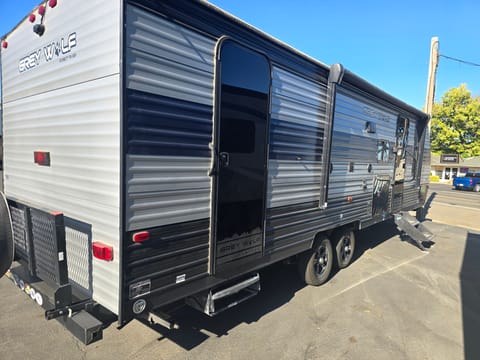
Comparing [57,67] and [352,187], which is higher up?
[57,67]

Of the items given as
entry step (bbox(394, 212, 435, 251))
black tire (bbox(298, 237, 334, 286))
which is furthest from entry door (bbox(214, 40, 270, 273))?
entry step (bbox(394, 212, 435, 251))

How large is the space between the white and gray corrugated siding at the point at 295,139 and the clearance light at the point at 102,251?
1763 millimetres

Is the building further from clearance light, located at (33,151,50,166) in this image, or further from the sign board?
clearance light, located at (33,151,50,166)

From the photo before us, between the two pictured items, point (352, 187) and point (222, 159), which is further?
point (352, 187)

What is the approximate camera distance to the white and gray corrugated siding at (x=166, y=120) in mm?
2152

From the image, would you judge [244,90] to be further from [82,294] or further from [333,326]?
[333,326]

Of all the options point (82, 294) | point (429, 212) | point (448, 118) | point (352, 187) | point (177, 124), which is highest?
point (448, 118)

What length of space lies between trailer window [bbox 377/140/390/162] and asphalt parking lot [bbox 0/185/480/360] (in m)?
2.25

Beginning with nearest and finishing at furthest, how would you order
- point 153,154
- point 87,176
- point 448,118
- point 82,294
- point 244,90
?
point 153,154
point 87,176
point 82,294
point 244,90
point 448,118

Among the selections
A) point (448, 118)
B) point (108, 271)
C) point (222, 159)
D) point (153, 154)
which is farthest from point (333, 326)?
point (448, 118)

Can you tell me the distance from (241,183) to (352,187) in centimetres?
292

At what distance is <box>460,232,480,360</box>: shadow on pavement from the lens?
3404 millimetres

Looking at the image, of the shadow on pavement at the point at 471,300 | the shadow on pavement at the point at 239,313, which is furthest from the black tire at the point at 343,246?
the shadow on pavement at the point at 471,300

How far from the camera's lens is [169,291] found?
2520mm
